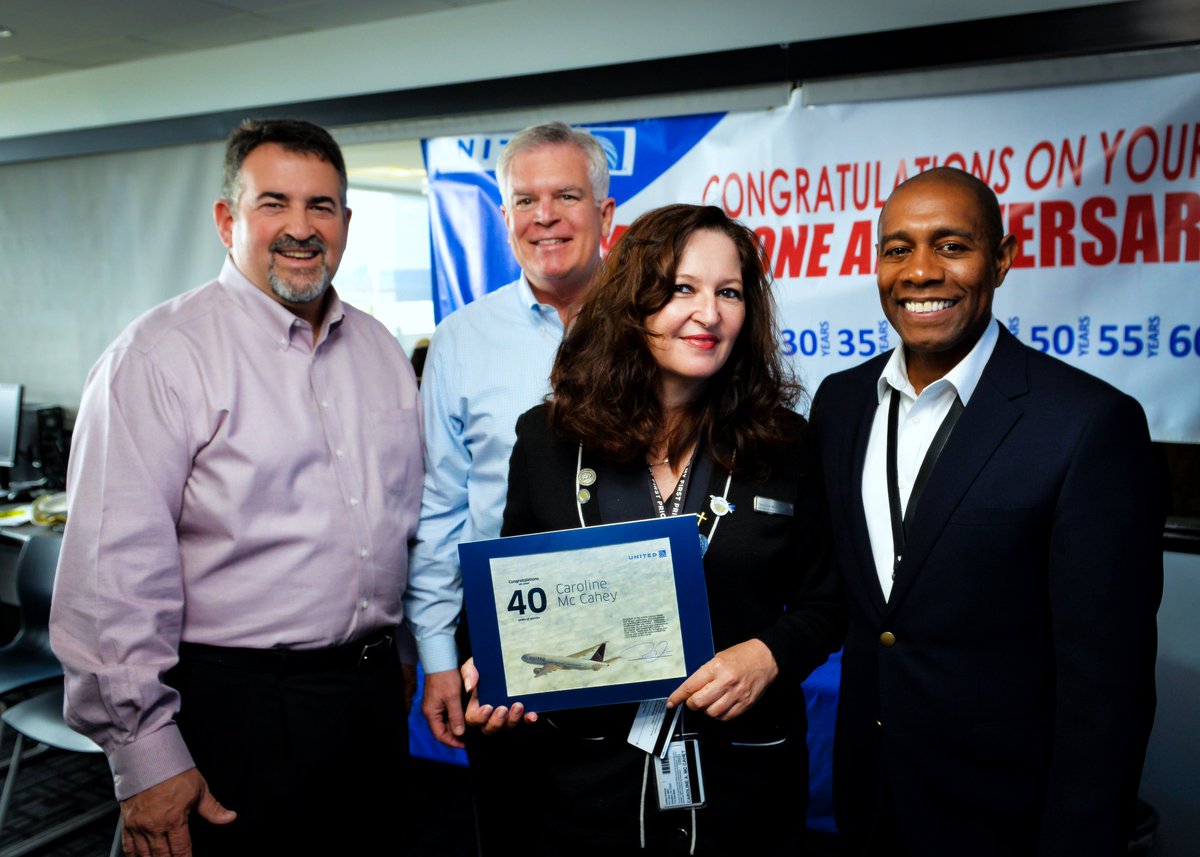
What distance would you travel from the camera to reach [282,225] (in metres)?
1.91

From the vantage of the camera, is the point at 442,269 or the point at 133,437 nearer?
the point at 133,437

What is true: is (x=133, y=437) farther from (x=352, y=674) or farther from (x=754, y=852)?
(x=754, y=852)

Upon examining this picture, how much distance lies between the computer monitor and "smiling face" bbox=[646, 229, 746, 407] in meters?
4.61

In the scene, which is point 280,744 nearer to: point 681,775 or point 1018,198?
point 681,775

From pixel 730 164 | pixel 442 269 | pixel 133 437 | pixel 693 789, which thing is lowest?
pixel 693 789

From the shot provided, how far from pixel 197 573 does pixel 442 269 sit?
2186 millimetres

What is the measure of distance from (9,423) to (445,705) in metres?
4.13

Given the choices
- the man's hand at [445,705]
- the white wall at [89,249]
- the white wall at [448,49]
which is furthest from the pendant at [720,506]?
the white wall at [89,249]

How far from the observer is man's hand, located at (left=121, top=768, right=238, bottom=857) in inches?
64.3

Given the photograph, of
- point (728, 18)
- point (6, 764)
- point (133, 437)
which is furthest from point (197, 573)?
point (6, 764)

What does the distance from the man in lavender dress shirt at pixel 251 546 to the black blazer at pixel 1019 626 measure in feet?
3.40

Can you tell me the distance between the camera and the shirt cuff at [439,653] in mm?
1976

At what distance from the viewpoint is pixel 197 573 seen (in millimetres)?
1769

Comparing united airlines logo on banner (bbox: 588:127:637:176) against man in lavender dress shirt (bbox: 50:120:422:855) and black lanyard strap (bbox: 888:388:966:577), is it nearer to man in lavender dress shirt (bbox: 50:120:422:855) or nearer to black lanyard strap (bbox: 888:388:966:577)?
man in lavender dress shirt (bbox: 50:120:422:855)
